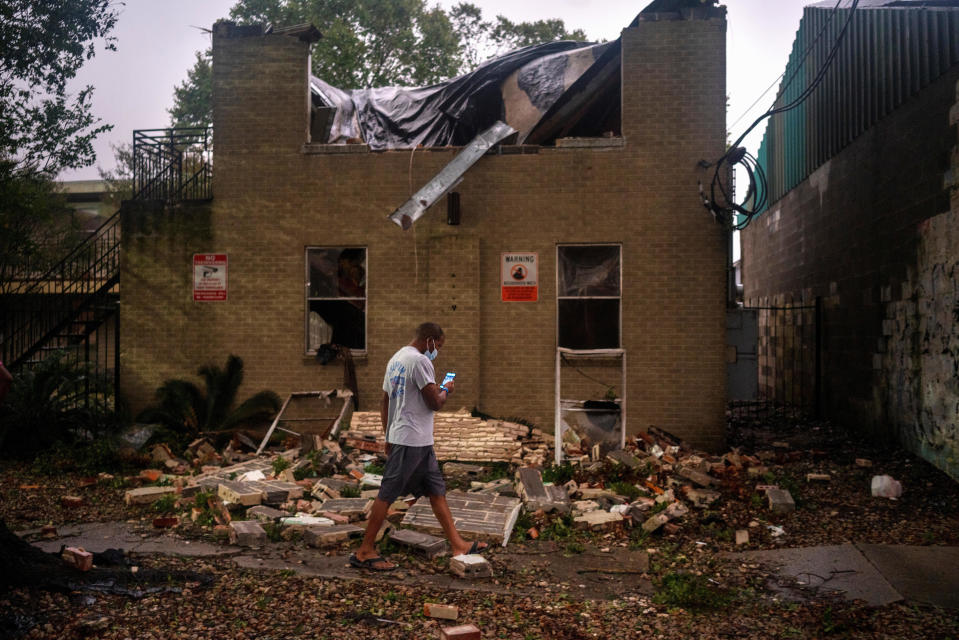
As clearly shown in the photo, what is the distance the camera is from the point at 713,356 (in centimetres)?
1099

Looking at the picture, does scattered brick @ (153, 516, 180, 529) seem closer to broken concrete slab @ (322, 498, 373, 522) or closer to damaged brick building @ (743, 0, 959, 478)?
broken concrete slab @ (322, 498, 373, 522)

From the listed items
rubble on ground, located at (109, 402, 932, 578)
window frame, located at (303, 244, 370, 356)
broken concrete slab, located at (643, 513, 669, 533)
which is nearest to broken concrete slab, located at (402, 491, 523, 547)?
rubble on ground, located at (109, 402, 932, 578)

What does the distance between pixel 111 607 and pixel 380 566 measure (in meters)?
1.88

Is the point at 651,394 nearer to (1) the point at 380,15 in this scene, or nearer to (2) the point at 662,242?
(2) the point at 662,242

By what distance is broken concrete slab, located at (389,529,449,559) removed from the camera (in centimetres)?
625

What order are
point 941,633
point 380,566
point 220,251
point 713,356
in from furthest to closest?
point 220,251 < point 713,356 < point 380,566 < point 941,633

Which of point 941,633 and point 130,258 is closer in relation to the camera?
point 941,633

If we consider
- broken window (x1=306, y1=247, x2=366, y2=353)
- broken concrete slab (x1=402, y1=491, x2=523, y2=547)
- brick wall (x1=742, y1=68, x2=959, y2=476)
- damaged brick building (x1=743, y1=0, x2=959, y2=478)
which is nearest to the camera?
broken concrete slab (x1=402, y1=491, x2=523, y2=547)

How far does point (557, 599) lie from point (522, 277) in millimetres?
6375

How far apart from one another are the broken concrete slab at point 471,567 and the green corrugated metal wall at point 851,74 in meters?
7.58

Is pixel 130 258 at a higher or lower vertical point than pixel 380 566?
higher

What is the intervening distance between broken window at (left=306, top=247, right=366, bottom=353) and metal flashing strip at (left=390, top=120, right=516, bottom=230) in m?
1.31

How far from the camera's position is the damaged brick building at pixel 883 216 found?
898 centimetres

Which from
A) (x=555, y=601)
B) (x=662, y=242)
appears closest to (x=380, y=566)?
(x=555, y=601)
